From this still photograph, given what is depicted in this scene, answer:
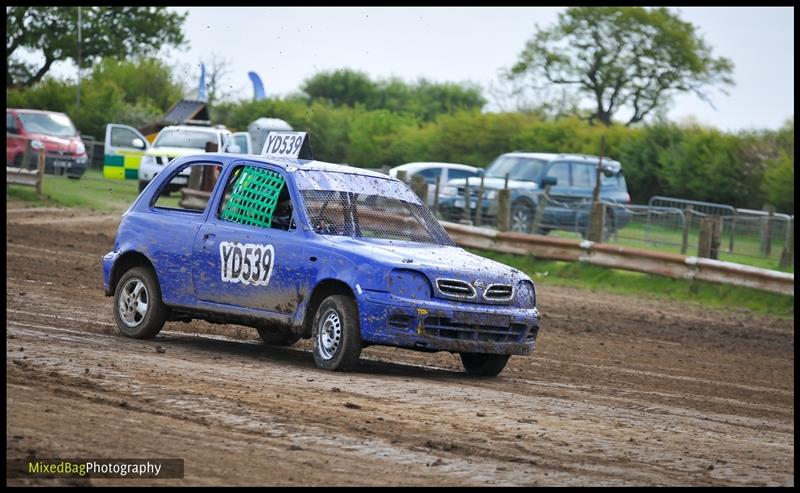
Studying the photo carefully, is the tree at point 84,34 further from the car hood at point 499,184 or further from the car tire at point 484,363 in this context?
the car tire at point 484,363

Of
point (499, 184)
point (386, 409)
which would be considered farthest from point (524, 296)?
point (499, 184)

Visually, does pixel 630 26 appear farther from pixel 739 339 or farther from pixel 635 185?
pixel 739 339

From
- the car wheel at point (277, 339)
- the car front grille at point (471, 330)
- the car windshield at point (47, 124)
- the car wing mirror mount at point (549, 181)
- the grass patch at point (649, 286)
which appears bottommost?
the grass patch at point (649, 286)

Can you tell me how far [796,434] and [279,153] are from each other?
534 cm

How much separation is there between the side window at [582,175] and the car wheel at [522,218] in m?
3.47

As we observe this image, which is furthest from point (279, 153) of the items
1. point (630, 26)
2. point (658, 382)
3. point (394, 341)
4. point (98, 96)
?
point (630, 26)

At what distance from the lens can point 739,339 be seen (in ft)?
55.0

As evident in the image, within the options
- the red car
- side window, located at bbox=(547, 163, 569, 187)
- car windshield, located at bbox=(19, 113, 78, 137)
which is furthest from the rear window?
car windshield, located at bbox=(19, 113, 78, 137)

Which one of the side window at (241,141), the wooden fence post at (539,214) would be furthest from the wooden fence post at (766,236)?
the side window at (241,141)

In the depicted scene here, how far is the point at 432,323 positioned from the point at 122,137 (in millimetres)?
34356

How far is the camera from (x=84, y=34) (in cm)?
7075

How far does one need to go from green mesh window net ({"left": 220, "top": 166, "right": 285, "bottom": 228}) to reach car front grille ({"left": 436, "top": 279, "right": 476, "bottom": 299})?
1.57 meters

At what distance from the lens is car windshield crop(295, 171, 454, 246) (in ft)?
37.3

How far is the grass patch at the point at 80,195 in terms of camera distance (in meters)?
30.6
